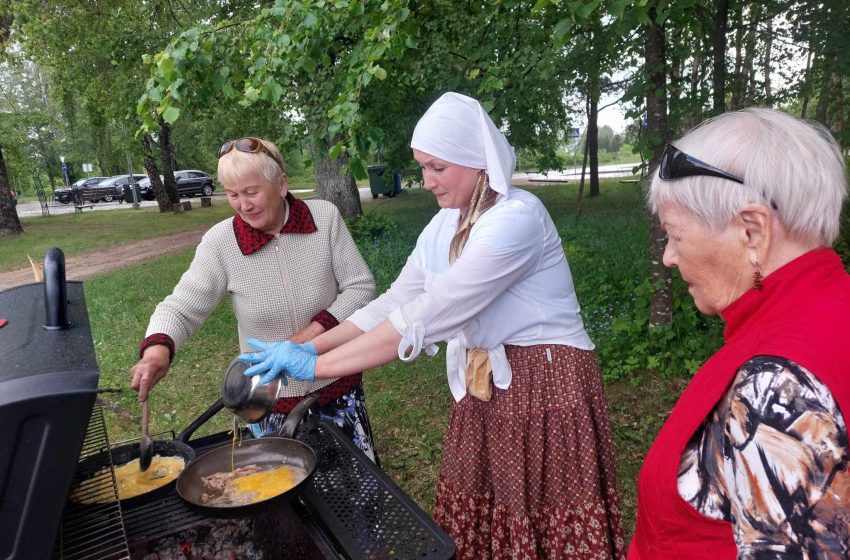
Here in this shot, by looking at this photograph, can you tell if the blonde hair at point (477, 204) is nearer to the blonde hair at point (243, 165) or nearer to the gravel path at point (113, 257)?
the blonde hair at point (243, 165)

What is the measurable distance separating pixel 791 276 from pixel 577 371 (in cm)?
111

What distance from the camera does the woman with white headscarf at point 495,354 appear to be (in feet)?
6.00

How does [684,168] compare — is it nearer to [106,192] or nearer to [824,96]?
[824,96]

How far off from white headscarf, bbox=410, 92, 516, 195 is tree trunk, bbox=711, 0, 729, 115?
3.79 meters

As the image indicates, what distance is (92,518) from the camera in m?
1.57

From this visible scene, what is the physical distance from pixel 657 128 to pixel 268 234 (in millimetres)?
3365

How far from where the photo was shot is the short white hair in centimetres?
99

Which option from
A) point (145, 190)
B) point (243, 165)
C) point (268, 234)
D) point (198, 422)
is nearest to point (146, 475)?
point (198, 422)

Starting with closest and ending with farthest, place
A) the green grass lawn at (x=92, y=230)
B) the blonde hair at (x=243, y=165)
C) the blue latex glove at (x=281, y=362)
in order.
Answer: the blue latex glove at (x=281, y=362), the blonde hair at (x=243, y=165), the green grass lawn at (x=92, y=230)

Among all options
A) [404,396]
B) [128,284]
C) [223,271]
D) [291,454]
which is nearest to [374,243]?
[128,284]

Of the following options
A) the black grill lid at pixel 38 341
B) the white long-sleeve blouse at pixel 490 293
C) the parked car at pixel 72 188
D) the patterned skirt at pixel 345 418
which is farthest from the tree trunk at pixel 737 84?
the parked car at pixel 72 188

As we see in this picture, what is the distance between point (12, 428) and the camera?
1087 mm

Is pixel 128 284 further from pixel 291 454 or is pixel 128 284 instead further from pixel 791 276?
pixel 791 276

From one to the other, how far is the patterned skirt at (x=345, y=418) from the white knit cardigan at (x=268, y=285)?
0.10 m
